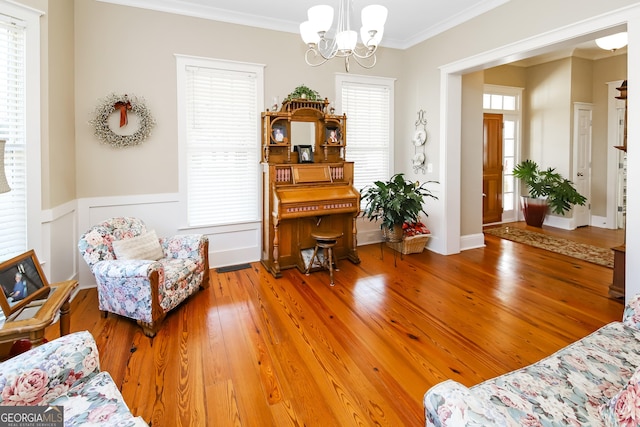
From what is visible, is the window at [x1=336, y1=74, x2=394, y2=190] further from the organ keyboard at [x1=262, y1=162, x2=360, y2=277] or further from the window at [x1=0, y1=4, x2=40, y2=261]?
the window at [x1=0, y1=4, x2=40, y2=261]

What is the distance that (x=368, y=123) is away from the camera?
5137 millimetres

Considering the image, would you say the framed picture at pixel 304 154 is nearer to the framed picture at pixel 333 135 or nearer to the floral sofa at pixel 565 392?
the framed picture at pixel 333 135

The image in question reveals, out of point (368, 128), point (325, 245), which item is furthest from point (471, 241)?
point (325, 245)

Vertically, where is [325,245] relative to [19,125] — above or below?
below

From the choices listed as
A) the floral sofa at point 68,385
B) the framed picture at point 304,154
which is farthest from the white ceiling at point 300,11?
the floral sofa at point 68,385

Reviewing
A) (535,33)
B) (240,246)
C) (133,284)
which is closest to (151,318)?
(133,284)

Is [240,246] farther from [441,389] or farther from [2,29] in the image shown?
[441,389]

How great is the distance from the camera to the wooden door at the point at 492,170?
6598 mm

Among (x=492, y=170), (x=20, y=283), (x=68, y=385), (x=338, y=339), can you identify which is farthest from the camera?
(x=492, y=170)

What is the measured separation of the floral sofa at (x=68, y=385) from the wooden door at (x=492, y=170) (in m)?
6.64

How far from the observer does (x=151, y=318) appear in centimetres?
264

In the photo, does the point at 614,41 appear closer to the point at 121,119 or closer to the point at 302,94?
the point at 302,94

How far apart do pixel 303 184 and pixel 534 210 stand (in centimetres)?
491

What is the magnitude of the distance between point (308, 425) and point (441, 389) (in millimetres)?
894
